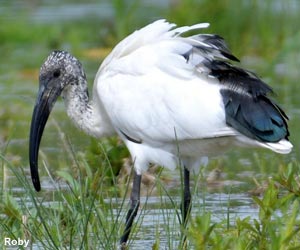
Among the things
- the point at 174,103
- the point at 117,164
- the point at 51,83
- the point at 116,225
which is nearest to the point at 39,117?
the point at 51,83

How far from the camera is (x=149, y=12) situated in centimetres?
1362

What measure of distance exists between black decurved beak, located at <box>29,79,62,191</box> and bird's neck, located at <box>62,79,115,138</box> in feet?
0.30

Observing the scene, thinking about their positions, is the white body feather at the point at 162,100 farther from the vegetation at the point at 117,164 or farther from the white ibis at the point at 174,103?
the vegetation at the point at 117,164

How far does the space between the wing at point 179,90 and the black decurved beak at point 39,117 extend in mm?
317

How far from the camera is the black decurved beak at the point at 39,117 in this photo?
6.18 metres

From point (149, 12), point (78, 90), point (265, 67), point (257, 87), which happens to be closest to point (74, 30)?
point (149, 12)

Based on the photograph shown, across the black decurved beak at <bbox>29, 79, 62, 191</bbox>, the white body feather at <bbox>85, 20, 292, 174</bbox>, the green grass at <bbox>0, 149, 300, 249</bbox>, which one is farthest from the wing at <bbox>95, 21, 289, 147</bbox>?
the green grass at <bbox>0, 149, 300, 249</bbox>

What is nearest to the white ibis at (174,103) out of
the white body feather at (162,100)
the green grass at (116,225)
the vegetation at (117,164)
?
the white body feather at (162,100)

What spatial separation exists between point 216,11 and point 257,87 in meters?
5.58

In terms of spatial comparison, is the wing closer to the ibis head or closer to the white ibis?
the white ibis

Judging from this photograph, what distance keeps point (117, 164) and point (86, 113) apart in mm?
846

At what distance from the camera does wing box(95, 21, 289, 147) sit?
18.4 feet

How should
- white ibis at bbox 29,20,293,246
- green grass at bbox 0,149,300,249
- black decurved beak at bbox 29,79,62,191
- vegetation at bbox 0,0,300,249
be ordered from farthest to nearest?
black decurved beak at bbox 29,79,62,191 → white ibis at bbox 29,20,293,246 → vegetation at bbox 0,0,300,249 → green grass at bbox 0,149,300,249

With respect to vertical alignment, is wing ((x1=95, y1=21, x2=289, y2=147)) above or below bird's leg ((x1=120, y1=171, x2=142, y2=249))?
above
